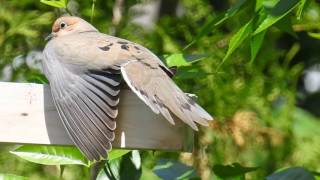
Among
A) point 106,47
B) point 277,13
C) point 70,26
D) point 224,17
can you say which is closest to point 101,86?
point 106,47

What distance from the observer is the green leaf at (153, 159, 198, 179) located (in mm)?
2246

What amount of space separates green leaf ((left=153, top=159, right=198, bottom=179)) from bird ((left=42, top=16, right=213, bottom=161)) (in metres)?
0.26

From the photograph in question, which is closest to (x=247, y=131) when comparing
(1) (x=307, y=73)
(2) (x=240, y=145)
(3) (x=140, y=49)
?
(2) (x=240, y=145)

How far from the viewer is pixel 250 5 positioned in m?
2.08

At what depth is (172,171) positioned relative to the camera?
2.27m

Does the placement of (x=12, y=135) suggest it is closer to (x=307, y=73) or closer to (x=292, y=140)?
(x=292, y=140)

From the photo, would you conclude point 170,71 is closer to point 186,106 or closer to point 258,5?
point 186,106

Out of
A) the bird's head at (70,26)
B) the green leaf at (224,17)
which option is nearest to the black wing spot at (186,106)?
the green leaf at (224,17)

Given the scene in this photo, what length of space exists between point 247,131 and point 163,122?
0.92 meters

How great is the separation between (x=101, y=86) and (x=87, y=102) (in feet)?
0.18

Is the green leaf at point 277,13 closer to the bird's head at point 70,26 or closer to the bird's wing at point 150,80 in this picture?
the bird's wing at point 150,80

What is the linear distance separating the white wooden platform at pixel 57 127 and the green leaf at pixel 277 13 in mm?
303

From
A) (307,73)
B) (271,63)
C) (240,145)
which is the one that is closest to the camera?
(240,145)

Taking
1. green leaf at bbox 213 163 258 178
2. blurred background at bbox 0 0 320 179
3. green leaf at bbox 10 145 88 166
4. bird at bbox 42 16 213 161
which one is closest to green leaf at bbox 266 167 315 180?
green leaf at bbox 213 163 258 178
